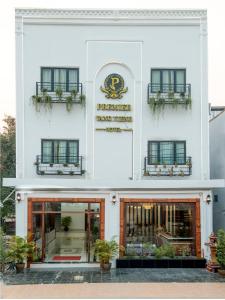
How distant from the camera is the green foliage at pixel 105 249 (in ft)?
55.4

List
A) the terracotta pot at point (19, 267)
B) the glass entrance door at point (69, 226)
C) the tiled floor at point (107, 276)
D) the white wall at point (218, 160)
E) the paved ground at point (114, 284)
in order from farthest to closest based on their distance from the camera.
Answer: the white wall at point (218, 160)
the glass entrance door at point (69, 226)
the terracotta pot at point (19, 267)
the tiled floor at point (107, 276)
the paved ground at point (114, 284)

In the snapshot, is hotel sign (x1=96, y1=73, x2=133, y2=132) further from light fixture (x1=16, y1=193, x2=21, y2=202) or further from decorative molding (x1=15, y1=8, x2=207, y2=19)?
light fixture (x1=16, y1=193, x2=21, y2=202)

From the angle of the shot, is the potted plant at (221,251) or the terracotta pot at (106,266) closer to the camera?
the potted plant at (221,251)

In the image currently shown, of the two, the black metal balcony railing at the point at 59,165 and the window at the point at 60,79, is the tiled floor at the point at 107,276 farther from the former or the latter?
the window at the point at 60,79

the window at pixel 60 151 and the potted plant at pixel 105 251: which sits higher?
the window at pixel 60 151

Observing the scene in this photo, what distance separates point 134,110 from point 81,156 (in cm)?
329

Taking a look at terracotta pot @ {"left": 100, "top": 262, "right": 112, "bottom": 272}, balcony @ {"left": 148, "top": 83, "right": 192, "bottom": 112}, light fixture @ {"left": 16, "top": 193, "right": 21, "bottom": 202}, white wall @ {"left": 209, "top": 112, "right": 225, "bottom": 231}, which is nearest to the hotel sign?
balcony @ {"left": 148, "top": 83, "right": 192, "bottom": 112}

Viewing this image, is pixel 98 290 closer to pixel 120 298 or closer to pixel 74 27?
pixel 120 298

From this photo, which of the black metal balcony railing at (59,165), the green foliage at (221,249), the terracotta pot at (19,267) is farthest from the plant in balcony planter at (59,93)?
the green foliage at (221,249)

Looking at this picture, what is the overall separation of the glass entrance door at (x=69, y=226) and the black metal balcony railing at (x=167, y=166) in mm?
2991

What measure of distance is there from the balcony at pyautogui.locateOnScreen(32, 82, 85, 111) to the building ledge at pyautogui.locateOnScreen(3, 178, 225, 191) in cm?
358

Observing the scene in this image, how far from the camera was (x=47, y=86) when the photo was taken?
19016 mm

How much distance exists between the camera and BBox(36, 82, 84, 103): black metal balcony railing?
61.6 ft

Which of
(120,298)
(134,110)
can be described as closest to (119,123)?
(134,110)
